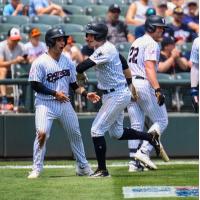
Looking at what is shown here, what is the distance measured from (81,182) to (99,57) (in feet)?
4.66

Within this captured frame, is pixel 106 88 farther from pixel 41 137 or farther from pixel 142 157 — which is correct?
pixel 142 157

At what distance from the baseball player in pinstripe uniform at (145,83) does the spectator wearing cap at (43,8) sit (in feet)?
21.0

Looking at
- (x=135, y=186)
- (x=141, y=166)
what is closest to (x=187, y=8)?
(x=141, y=166)

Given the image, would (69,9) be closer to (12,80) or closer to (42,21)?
(42,21)

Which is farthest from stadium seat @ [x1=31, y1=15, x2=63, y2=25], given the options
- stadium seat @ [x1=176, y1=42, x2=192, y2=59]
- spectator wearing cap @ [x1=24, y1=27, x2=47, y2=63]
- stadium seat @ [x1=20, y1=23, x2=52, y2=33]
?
stadium seat @ [x1=176, y1=42, x2=192, y2=59]

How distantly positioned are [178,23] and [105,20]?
1.43 m

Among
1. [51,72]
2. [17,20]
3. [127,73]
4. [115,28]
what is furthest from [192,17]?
[51,72]

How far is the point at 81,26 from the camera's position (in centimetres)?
1642

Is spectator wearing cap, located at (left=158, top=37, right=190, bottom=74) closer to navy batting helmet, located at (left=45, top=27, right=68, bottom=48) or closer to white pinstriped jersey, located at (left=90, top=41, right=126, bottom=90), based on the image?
white pinstriped jersey, located at (left=90, top=41, right=126, bottom=90)

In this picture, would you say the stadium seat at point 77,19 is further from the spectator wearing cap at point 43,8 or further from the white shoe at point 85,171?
the white shoe at point 85,171

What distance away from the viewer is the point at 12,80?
12.9 metres

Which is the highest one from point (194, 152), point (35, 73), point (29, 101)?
point (35, 73)

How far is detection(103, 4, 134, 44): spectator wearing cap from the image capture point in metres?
15.2

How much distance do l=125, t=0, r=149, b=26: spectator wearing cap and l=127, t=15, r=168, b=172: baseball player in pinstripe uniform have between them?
588 centimetres
